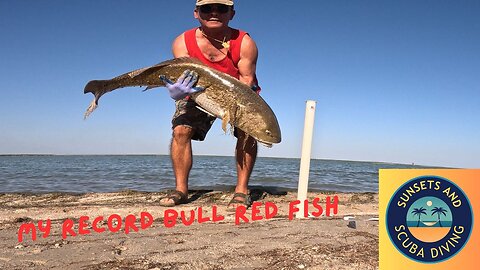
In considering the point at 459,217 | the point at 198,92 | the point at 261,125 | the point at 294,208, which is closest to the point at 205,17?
the point at 198,92

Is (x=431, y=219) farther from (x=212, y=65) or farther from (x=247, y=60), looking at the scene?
(x=212, y=65)

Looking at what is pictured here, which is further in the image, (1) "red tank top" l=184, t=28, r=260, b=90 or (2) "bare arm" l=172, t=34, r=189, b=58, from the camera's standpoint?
(2) "bare arm" l=172, t=34, r=189, b=58

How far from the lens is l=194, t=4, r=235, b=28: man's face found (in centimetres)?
457

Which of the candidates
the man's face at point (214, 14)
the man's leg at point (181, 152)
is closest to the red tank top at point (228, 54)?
the man's face at point (214, 14)

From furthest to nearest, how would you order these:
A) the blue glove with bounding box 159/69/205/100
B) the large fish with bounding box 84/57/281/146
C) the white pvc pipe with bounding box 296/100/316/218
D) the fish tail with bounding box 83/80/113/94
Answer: the fish tail with bounding box 83/80/113/94
the blue glove with bounding box 159/69/205/100
the large fish with bounding box 84/57/281/146
the white pvc pipe with bounding box 296/100/316/218

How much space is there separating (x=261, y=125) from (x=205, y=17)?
1630 millimetres

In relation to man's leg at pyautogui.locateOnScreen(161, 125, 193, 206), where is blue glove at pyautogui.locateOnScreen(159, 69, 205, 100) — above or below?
above

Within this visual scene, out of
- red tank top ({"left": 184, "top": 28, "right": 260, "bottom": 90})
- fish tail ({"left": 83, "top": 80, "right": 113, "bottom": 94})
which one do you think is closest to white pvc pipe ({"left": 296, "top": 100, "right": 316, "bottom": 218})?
red tank top ({"left": 184, "top": 28, "right": 260, "bottom": 90})

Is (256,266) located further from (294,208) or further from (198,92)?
(198,92)

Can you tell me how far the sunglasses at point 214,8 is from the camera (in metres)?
4.55

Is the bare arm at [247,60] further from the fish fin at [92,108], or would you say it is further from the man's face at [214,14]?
the fish fin at [92,108]

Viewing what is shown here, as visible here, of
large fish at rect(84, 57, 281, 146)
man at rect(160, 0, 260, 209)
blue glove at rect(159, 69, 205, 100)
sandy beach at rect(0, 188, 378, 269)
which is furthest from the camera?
man at rect(160, 0, 260, 209)

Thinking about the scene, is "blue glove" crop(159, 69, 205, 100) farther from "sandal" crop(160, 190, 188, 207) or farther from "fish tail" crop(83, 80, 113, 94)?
"sandal" crop(160, 190, 188, 207)

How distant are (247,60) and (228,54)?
0.25 metres
